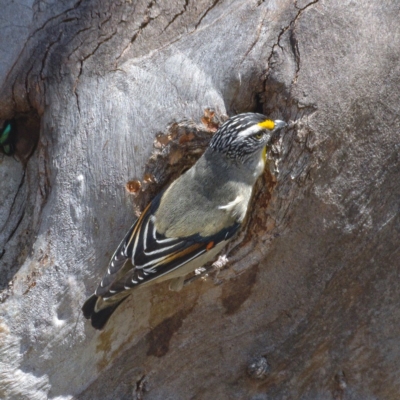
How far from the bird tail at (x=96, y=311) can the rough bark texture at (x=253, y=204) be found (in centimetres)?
11

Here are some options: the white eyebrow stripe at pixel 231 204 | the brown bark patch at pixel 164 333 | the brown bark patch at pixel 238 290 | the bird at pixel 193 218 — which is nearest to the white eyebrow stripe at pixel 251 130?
the bird at pixel 193 218

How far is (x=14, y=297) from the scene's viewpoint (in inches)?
148

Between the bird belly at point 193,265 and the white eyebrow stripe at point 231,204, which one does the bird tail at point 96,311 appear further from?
the white eyebrow stripe at point 231,204

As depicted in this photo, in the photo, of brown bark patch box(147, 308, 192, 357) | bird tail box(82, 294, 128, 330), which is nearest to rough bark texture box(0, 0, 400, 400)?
brown bark patch box(147, 308, 192, 357)

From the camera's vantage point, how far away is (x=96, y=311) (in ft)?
11.9

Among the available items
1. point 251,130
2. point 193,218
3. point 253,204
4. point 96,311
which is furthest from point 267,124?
point 96,311

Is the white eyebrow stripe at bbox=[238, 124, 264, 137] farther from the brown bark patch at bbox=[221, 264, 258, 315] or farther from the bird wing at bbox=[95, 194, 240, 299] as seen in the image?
the brown bark patch at bbox=[221, 264, 258, 315]

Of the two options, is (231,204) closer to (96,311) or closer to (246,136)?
(246,136)

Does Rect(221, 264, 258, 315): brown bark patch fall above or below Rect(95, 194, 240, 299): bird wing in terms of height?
below

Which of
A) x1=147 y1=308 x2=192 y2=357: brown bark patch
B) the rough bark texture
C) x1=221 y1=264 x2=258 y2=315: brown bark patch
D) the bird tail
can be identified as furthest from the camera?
x1=147 y1=308 x2=192 y2=357: brown bark patch

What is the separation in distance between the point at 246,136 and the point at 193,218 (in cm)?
62

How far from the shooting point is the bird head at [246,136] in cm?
347

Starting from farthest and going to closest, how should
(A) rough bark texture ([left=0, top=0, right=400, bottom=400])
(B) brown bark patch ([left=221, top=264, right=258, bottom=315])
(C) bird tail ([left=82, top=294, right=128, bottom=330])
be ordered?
(B) brown bark patch ([left=221, top=264, right=258, bottom=315]), (C) bird tail ([left=82, top=294, right=128, bottom=330]), (A) rough bark texture ([left=0, top=0, right=400, bottom=400])

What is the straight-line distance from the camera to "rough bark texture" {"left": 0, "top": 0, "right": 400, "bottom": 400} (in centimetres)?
344
